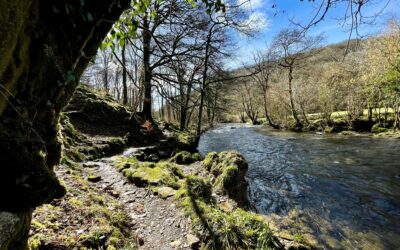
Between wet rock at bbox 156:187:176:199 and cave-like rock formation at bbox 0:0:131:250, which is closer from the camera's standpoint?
cave-like rock formation at bbox 0:0:131:250

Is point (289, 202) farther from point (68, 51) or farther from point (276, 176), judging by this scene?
point (68, 51)

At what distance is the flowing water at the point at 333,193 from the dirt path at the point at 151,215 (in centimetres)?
268

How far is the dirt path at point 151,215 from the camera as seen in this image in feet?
12.9

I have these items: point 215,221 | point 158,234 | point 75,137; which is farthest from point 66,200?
point 75,137

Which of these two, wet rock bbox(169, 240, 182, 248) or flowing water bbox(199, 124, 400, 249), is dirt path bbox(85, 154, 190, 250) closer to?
wet rock bbox(169, 240, 182, 248)

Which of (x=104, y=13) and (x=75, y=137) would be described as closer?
(x=104, y=13)

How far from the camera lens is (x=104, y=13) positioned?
1.70m

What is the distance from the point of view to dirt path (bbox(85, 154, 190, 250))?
3939mm

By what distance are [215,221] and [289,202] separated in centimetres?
384

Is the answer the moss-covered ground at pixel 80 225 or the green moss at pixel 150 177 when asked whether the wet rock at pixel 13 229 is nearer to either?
the moss-covered ground at pixel 80 225

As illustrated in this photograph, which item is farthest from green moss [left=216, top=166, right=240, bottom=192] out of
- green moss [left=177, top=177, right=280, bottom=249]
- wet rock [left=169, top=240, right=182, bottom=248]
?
wet rock [left=169, top=240, right=182, bottom=248]

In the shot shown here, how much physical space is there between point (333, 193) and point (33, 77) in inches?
342


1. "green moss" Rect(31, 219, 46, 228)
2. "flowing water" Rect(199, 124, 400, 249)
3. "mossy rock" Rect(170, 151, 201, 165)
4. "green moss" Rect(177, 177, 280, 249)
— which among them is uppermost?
"green moss" Rect(31, 219, 46, 228)

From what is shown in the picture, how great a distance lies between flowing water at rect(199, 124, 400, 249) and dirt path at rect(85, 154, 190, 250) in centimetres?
268
